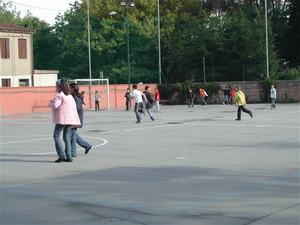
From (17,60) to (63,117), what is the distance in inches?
1850

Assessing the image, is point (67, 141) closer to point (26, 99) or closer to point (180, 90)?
point (26, 99)

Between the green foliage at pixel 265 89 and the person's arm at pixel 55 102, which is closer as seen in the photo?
the person's arm at pixel 55 102

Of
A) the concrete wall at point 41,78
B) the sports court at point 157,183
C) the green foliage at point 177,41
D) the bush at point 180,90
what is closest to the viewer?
the sports court at point 157,183

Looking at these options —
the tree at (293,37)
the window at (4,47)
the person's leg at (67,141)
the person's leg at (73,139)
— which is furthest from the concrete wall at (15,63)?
the person's leg at (67,141)

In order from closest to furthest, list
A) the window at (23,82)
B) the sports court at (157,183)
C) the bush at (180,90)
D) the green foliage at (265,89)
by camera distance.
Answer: the sports court at (157,183)
the green foliage at (265,89)
the bush at (180,90)
the window at (23,82)

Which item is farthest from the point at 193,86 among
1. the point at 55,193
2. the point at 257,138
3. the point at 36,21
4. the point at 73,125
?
the point at 55,193

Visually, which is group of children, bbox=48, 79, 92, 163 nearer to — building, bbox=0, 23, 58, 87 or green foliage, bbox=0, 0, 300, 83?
building, bbox=0, 23, 58, 87

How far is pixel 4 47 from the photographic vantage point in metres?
57.9

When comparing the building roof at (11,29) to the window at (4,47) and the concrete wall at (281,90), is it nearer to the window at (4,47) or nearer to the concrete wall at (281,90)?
the window at (4,47)

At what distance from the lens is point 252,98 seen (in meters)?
57.8

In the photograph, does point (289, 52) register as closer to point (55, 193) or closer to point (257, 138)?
point (257, 138)

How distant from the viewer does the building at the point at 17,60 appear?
57.8 meters

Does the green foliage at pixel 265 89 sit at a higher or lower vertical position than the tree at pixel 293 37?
lower

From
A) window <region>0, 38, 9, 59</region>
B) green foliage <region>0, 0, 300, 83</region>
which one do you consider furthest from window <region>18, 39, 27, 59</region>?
green foliage <region>0, 0, 300, 83</region>
